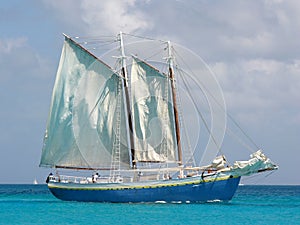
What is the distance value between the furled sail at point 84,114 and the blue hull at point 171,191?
155 inches

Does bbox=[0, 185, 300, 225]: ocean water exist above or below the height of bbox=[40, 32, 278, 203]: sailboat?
below

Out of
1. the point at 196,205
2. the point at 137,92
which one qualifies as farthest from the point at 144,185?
the point at 137,92

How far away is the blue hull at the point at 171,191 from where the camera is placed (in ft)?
187

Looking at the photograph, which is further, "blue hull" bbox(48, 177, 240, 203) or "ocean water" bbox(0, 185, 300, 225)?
"blue hull" bbox(48, 177, 240, 203)

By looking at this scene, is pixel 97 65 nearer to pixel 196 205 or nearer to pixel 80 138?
pixel 80 138

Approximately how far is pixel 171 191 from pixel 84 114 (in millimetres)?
12477

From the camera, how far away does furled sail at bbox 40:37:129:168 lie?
206 ft

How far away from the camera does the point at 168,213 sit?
50344 mm

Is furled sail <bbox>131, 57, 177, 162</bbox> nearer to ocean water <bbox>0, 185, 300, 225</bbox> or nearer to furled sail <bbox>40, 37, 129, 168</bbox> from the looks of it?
furled sail <bbox>40, 37, 129, 168</bbox>

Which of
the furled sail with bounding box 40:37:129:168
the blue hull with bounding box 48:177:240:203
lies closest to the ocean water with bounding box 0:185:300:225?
the blue hull with bounding box 48:177:240:203

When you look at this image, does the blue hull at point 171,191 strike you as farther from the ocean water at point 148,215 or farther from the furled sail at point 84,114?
the furled sail at point 84,114

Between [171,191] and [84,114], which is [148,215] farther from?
[84,114]

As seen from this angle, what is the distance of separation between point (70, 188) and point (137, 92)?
11895mm

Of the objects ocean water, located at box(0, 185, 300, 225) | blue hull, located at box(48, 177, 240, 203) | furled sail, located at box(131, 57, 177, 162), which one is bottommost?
ocean water, located at box(0, 185, 300, 225)
